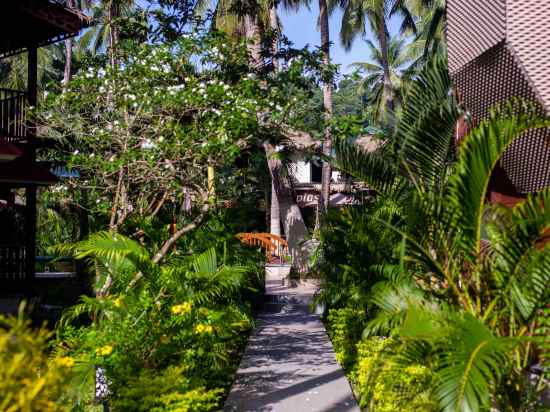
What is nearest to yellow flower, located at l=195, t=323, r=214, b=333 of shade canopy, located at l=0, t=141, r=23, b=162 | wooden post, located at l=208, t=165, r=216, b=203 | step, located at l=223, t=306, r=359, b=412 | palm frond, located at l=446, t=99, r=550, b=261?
step, located at l=223, t=306, r=359, b=412

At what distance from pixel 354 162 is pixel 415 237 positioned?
2.99 feet

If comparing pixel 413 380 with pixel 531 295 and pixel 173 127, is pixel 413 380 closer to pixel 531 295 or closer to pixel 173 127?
pixel 531 295

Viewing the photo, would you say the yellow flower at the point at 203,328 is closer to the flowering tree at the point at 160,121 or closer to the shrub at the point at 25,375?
the flowering tree at the point at 160,121

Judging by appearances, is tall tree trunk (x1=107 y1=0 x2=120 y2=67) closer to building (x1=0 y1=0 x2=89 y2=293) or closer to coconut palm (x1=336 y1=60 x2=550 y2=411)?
building (x1=0 y1=0 x2=89 y2=293)

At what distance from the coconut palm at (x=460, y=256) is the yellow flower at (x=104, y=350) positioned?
225 centimetres

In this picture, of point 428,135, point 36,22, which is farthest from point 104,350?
point 36,22

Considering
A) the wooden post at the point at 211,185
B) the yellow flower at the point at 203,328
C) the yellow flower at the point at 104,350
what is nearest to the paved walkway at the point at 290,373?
the yellow flower at the point at 203,328

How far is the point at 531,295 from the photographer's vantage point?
16.3 ft

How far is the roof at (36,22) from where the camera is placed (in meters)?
13.3

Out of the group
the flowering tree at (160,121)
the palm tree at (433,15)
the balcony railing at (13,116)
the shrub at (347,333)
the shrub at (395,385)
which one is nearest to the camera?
the shrub at (395,385)

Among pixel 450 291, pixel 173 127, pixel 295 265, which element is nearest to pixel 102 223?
pixel 173 127

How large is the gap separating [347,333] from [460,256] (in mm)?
4569

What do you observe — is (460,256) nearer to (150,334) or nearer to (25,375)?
(150,334)

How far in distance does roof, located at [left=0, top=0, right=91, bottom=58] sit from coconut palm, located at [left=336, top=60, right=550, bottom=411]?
9.57 meters
